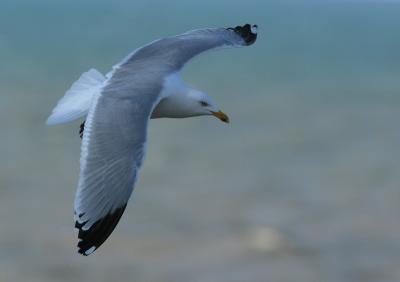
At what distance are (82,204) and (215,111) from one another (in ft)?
5.70

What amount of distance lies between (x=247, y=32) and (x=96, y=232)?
3.29m

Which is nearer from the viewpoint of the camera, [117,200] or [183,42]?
[117,200]

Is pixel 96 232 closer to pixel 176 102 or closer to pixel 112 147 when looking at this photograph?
pixel 112 147

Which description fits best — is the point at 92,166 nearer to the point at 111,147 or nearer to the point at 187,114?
the point at 111,147

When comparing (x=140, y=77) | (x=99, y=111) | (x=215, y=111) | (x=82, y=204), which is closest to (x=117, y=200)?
(x=82, y=204)

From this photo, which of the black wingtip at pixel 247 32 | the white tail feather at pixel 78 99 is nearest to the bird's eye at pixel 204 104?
the white tail feather at pixel 78 99

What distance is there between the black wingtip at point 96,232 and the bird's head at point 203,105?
1.38 m

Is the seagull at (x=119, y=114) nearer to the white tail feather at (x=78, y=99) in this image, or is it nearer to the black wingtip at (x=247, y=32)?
the white tail feather at (x=78, y=99)

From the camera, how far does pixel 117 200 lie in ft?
16.9

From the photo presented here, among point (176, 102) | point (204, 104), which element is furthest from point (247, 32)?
point (176, 102)

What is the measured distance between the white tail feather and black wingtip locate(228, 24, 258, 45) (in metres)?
1.50

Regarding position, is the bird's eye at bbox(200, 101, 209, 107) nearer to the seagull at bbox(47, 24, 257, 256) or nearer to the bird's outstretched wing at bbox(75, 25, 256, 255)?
the seagull at bbox(47, 24, 257, 256)

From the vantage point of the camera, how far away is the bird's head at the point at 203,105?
6273mm

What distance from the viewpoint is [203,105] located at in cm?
637
